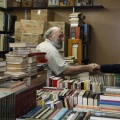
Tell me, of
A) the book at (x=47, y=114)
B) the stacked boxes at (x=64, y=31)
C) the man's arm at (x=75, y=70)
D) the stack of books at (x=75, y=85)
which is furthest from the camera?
the stacked boxes at (x=64, y=31)

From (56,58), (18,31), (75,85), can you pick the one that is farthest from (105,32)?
(75,85)

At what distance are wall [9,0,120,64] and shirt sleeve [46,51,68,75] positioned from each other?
6.17ft

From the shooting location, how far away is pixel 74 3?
4.61 metres

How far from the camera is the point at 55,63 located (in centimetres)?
284

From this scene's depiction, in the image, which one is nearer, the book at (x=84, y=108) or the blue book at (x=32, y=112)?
the blue book at (x=32, y=112)

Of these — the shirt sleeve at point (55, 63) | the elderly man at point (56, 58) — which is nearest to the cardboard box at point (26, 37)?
the elderly man at point (56, 58)

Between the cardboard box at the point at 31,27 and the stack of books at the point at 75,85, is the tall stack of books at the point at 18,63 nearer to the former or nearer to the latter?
the stack of books at the point at 75,85

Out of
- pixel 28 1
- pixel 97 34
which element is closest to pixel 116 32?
pixel 97 34

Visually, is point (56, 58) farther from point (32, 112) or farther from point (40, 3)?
point (40, 3)

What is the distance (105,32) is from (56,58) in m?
2.03

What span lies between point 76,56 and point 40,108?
9.02 feet

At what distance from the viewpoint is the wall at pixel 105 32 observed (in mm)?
4559

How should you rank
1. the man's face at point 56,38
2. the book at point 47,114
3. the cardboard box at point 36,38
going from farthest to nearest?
the cardboard box at point 36,38 < the man's face at point 56,38 < the book at point 47,114

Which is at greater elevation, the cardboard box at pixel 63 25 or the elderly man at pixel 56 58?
the cardboard box at pixel 63 25
